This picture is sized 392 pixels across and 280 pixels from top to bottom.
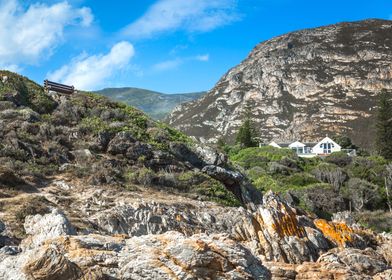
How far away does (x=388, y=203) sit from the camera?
1556 inches

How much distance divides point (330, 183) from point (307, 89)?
119m

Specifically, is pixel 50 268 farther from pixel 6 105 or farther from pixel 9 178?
pixel 6 105

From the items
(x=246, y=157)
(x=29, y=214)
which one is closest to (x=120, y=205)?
(x=29, y=214)

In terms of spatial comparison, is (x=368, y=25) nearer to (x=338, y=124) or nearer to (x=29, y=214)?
(x=338, y=124)

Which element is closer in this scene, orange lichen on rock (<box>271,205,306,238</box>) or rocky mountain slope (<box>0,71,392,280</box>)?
rocky mountain slope (<box>0,71,392,280</box>)

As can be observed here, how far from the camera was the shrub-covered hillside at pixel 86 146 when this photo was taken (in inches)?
650

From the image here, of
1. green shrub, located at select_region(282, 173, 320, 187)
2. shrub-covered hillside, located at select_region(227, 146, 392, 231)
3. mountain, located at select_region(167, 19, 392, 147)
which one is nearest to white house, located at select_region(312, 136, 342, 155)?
mountain, located at select_region(167, 19, 392, 147)

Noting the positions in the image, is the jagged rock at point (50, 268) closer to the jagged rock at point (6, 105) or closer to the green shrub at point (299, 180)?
the jagged rock at point (6, 105)

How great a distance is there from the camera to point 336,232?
12.5 metres

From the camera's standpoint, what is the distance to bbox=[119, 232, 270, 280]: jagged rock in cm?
644

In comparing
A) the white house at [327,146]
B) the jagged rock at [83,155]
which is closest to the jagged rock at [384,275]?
the jagged rock at [83,155]

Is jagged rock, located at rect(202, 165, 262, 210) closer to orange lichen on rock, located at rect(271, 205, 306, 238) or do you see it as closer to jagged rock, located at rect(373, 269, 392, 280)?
orange lichen on rock, located at rect(271, 205, 306, 238)

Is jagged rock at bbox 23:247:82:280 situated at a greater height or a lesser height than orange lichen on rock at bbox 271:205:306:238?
greater

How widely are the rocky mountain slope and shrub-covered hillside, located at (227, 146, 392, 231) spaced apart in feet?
37.9
